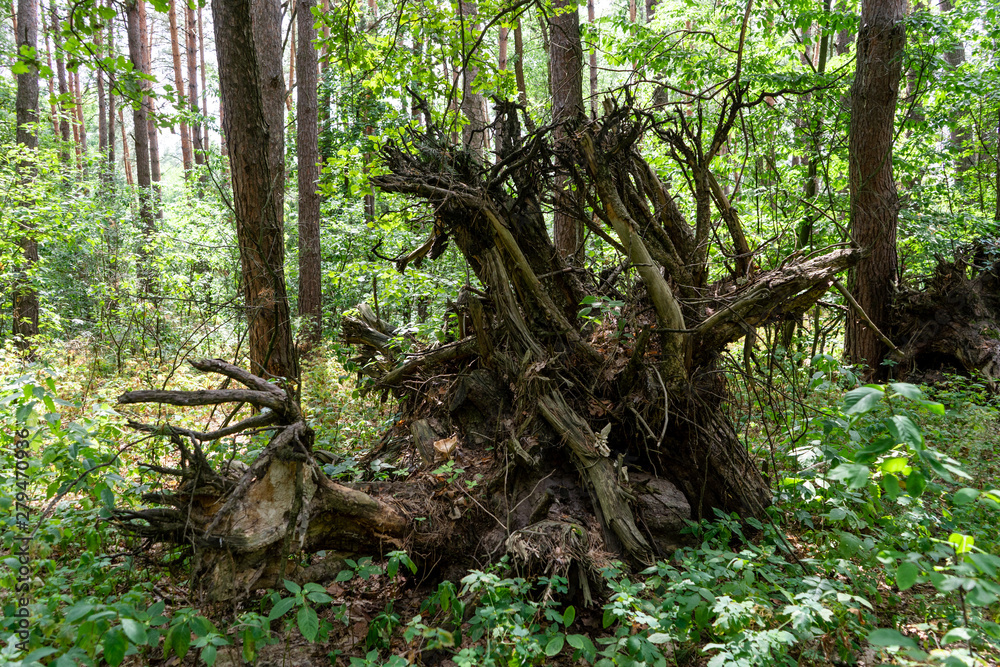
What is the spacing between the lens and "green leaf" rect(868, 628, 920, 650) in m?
1.73

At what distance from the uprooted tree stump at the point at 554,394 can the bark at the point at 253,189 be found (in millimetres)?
1591

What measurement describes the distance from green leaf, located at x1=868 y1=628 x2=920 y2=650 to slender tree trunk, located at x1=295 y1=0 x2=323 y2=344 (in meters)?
8.80

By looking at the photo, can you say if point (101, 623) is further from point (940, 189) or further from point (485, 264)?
point (940, 189)

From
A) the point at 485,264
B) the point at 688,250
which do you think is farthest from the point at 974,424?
the point at 485,264

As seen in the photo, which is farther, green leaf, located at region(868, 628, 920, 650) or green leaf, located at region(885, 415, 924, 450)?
green leaf, located at region(885, 415, 924, 450)

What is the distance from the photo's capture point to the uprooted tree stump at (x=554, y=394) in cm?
330

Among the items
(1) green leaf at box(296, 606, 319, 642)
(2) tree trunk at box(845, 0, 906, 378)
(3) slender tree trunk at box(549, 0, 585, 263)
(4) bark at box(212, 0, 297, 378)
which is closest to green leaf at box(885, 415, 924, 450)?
(1) green leaf at box(296, 606, 319, 642)

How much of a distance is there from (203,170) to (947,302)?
53.1 feet

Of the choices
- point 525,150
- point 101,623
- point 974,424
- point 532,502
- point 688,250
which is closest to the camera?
point 101,623

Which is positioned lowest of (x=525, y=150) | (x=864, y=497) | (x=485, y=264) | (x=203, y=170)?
(x=864, y=497)

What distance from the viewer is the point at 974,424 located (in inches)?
201

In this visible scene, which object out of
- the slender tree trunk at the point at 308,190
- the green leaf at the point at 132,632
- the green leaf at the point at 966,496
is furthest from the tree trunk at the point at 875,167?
the slender tree trunk at the point at 308,190

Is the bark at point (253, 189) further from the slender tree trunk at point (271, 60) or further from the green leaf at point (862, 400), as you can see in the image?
the green leaf at point (862, 400)

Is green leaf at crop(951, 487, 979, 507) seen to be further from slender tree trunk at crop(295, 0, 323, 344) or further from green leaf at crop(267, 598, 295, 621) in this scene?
slender tree trunk at crop(295, 0, 323, 344)
